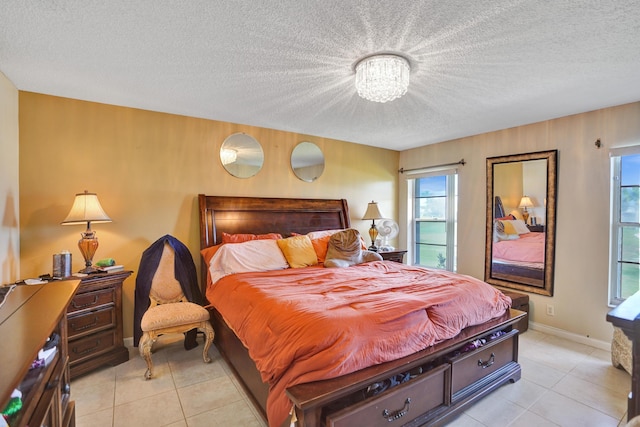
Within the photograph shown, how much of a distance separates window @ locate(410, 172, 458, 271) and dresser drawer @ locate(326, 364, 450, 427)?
285cm

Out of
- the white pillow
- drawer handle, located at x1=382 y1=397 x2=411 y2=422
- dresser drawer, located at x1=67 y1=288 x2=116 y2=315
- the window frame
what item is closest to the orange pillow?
the white pillow

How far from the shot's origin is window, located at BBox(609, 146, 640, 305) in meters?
2.90

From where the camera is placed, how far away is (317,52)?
2.00 meters

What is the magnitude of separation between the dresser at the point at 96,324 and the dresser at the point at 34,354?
922 mm

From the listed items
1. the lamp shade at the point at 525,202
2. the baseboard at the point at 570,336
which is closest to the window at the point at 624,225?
the baseboard at the point at 570,336

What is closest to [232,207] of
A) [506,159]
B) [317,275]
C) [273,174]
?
[273,174]

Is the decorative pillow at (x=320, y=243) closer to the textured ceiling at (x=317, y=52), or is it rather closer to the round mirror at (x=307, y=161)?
the round mirror at (x=307, y=161)

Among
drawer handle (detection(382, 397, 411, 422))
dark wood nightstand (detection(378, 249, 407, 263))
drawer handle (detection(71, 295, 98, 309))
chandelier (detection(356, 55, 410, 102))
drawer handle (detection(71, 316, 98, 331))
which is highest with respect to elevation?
chandelier (detection(356, 55, 410, 102))

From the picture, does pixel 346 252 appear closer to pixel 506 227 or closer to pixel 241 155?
pixel 241 155

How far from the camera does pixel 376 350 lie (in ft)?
5.29

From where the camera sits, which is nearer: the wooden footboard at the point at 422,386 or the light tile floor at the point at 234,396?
the wooden footboard at the point at 422,386

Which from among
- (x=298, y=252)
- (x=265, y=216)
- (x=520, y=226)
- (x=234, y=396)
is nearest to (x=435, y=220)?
(x=520, y=226)

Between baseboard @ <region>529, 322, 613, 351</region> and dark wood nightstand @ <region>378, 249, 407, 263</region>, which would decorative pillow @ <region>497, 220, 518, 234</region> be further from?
dark wood nightstand @ <region>378, 249, 407, 263</region>

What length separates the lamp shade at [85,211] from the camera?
2523 mm
